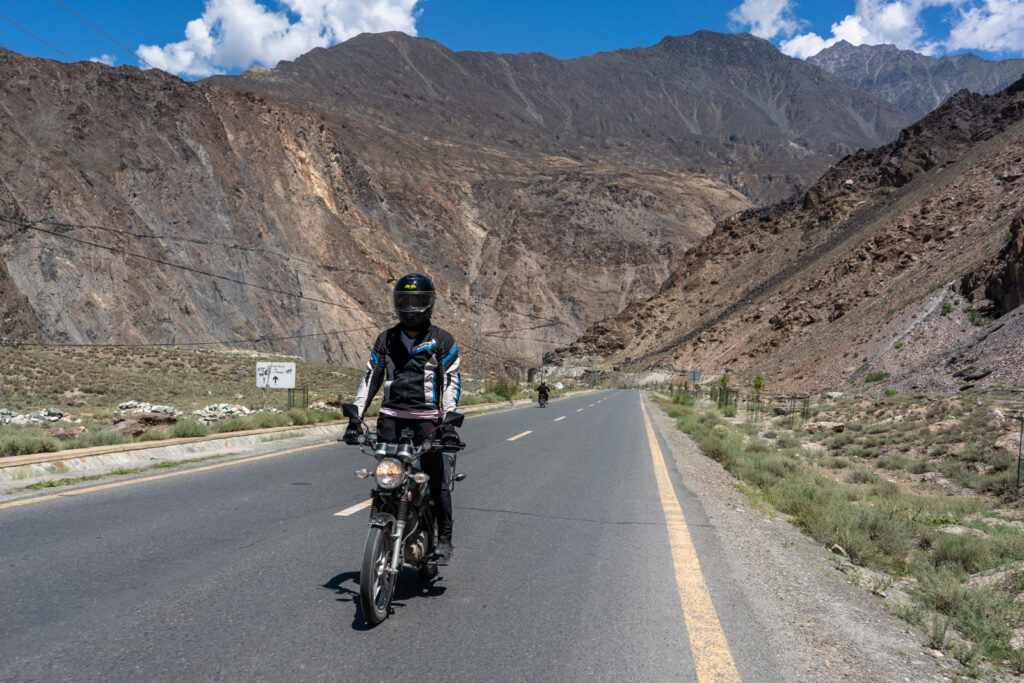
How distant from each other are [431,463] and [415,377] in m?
0.62

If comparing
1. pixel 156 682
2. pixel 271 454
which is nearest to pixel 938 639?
pixel 156 682

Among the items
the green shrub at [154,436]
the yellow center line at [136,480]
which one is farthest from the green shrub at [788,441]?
the green shrub at [154,436]

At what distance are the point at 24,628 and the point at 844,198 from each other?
88.9 metres

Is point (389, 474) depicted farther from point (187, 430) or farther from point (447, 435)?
point (187, 430)

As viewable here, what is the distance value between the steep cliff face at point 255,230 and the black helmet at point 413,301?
5541 centimetres

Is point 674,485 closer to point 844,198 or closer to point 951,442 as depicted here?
point 951,442

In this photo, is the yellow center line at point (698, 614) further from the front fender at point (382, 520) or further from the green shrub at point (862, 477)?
the green shrub at point (862, 477)

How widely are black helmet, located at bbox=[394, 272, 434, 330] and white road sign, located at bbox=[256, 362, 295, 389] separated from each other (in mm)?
17377

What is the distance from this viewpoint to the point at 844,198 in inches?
3162

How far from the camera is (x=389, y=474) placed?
4.18 metres

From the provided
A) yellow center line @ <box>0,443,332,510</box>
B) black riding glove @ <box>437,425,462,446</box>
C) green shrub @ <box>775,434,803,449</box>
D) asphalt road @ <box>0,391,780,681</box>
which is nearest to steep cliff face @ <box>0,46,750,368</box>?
yellow center line @ <box>0,443,332,510</box>

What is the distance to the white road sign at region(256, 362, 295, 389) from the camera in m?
20.9

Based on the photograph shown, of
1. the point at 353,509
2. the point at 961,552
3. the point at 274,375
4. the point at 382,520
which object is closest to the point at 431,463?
the point at 382,520

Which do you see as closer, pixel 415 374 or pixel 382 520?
pixel 382 520
